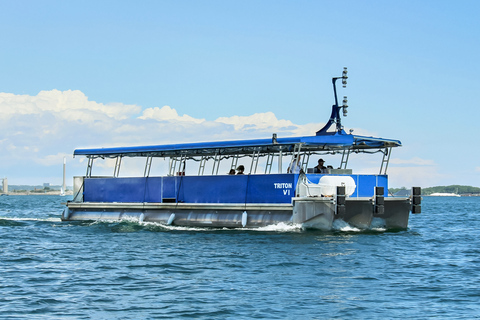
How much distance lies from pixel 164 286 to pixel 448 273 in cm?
762

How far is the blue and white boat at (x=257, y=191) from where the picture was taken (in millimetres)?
25203

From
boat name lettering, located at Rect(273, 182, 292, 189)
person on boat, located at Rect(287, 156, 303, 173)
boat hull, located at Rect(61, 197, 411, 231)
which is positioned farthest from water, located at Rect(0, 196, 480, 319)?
person on boat, located at Rect(287, 156, 303, 173)

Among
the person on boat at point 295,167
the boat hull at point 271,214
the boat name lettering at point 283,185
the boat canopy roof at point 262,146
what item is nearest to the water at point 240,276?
the boat hull at point 271,214

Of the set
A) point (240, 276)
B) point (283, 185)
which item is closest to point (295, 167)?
point (283, 185)

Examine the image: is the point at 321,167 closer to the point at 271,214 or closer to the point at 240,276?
the point at 271,214

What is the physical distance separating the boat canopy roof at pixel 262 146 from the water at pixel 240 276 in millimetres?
3485

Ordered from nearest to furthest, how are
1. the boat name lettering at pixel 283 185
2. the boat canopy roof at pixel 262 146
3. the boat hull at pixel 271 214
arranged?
the boat hull at pixel 271 214 < the boat name lettering at pixel 283 185 < the boat canopy roof at pixel 262 146

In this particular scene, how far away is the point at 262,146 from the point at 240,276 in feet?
37.7

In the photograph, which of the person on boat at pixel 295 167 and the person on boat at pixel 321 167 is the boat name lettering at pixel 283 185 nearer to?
the person on boat at pixel 295 167

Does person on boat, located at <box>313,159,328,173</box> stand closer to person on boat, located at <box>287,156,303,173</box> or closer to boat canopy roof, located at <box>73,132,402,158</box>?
boat canopy roof, located at <box>73,132,402,158</box>

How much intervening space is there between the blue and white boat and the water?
81 cm

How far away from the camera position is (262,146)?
27.3m

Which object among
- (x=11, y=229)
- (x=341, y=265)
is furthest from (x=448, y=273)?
(x=11, y=229)

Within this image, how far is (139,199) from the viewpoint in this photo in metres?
31.5
